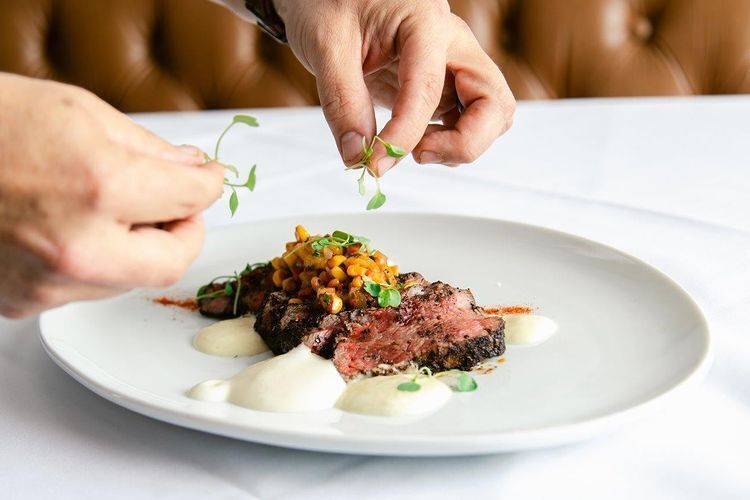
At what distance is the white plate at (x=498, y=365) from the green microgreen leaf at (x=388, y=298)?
0.66 feet

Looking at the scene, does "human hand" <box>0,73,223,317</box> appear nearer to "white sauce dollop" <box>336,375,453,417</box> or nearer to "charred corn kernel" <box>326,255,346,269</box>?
"white sauce dollop" <box>336,375,453,417</box>

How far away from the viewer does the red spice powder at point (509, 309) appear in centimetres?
149

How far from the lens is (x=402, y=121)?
148 centimetres

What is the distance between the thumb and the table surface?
57cm

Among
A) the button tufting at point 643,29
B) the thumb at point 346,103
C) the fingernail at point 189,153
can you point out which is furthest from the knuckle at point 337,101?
the button tufting at point 643,29

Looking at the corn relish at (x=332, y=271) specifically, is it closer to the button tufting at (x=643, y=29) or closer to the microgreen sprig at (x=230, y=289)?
the microgreen sprig at (x=230, y=289)

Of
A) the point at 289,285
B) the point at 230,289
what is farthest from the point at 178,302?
the point at 289,285

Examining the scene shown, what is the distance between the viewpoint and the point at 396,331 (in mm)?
1360

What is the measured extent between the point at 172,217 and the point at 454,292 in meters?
0.57

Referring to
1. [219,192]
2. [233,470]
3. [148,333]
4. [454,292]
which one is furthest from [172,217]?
[454,292]

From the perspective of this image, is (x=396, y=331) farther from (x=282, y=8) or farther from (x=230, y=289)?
(x=282, y=8)

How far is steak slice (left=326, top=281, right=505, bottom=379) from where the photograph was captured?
1.28 m

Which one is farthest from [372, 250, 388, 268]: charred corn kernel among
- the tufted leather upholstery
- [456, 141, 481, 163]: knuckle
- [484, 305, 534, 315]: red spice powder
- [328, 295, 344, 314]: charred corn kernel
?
the tufted leather upholstery

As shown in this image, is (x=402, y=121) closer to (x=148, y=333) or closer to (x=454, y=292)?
(x=454, y=292)
